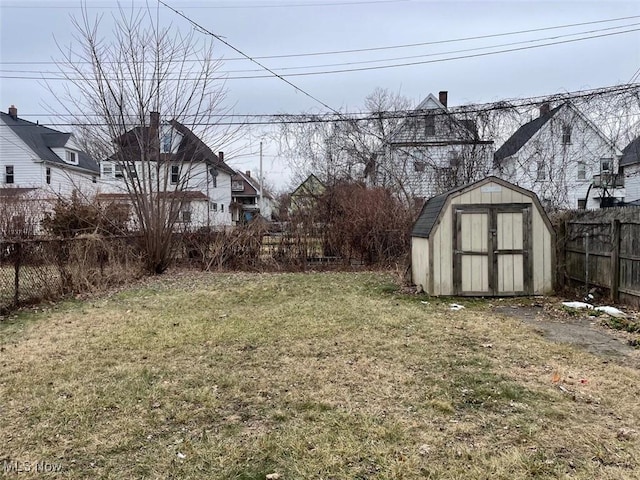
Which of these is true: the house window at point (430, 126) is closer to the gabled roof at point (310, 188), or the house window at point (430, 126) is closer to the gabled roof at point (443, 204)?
the gabled roof at point (310, 188)

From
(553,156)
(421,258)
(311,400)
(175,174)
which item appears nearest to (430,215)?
(421,258)

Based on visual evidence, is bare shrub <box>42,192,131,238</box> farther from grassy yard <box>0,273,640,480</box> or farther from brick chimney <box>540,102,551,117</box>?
brick chimney <box>540,102,551,117</box>

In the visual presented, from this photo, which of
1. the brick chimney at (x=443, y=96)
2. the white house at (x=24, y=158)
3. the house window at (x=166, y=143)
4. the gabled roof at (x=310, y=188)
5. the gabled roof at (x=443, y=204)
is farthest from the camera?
the white house at (x=24, y=158)

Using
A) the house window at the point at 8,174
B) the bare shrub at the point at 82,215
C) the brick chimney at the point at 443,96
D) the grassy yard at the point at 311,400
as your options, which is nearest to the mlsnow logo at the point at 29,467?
the grassy yard at the point at 311,400

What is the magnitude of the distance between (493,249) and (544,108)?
10.8 m

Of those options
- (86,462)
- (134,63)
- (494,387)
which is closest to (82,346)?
(86,462)

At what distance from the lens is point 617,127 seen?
15.4 metres

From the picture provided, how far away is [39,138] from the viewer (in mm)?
26891

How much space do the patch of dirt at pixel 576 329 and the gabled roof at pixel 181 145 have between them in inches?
352

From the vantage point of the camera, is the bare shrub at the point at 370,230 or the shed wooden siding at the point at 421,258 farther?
the bare shrub at the point at 370,230

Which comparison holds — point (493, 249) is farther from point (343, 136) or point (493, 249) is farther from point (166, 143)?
point (343, 136)

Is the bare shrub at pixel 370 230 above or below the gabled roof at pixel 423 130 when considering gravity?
below

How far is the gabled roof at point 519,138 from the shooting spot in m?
17.4

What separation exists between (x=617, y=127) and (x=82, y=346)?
57.6 ft
